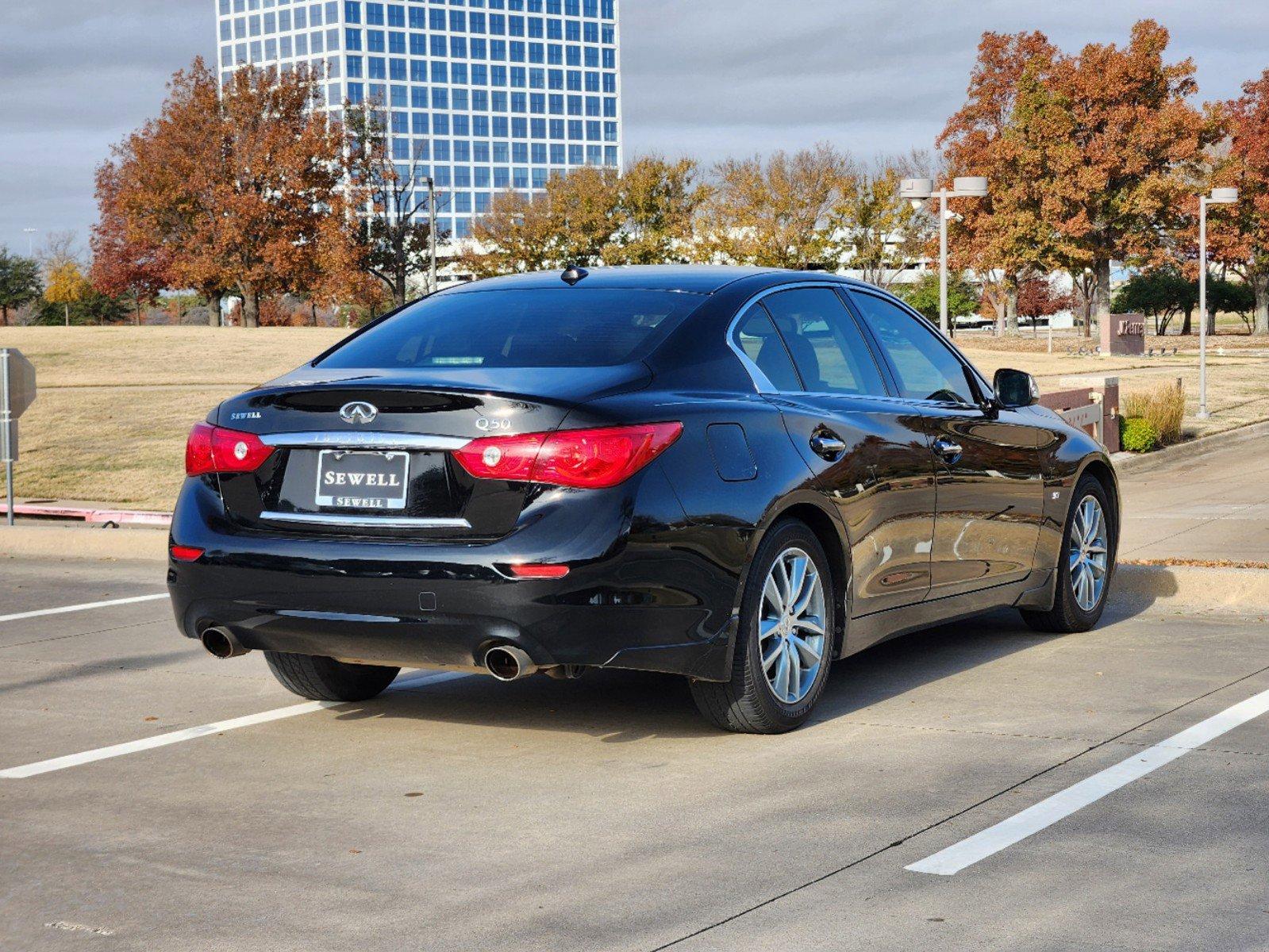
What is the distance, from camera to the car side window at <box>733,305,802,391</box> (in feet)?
20.6

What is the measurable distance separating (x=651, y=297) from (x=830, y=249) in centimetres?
5903

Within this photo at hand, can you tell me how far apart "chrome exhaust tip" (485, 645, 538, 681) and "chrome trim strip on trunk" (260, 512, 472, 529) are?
41 centimetres

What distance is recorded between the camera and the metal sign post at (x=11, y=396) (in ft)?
46.7

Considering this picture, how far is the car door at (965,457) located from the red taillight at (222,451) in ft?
8.72

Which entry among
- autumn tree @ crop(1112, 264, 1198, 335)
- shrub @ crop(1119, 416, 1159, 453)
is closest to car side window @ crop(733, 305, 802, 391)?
shrub @ crop(1119, 416, 1159, 453)

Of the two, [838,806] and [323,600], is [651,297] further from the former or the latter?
[838,806]

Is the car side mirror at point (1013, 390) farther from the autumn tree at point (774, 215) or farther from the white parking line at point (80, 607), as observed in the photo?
the autumn tree at point (774, 215)

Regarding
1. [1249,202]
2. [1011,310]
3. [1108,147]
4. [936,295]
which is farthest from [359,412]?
[1011,310]

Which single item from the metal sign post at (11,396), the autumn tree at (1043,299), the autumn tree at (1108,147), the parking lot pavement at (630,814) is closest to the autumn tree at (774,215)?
the autumn tree at (1108,147)

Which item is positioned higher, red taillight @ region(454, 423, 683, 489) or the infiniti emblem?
the infiniti emblem

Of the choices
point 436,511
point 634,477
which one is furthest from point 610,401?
point 436,511

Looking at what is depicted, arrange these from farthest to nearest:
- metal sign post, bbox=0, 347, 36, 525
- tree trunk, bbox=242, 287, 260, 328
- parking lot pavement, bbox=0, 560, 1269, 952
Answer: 1. tree trunk, bbox=242, 287, 260, 328
2. metal sign post, bbox=0, 347, 36, 525
3. parking lot pavement, bbox=0, 560, 1269, 952

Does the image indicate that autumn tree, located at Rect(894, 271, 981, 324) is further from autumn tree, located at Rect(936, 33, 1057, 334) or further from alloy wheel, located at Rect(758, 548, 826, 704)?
alloy wheel, located at Rect(758, 548, 826, 704)

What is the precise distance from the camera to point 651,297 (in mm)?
6320
